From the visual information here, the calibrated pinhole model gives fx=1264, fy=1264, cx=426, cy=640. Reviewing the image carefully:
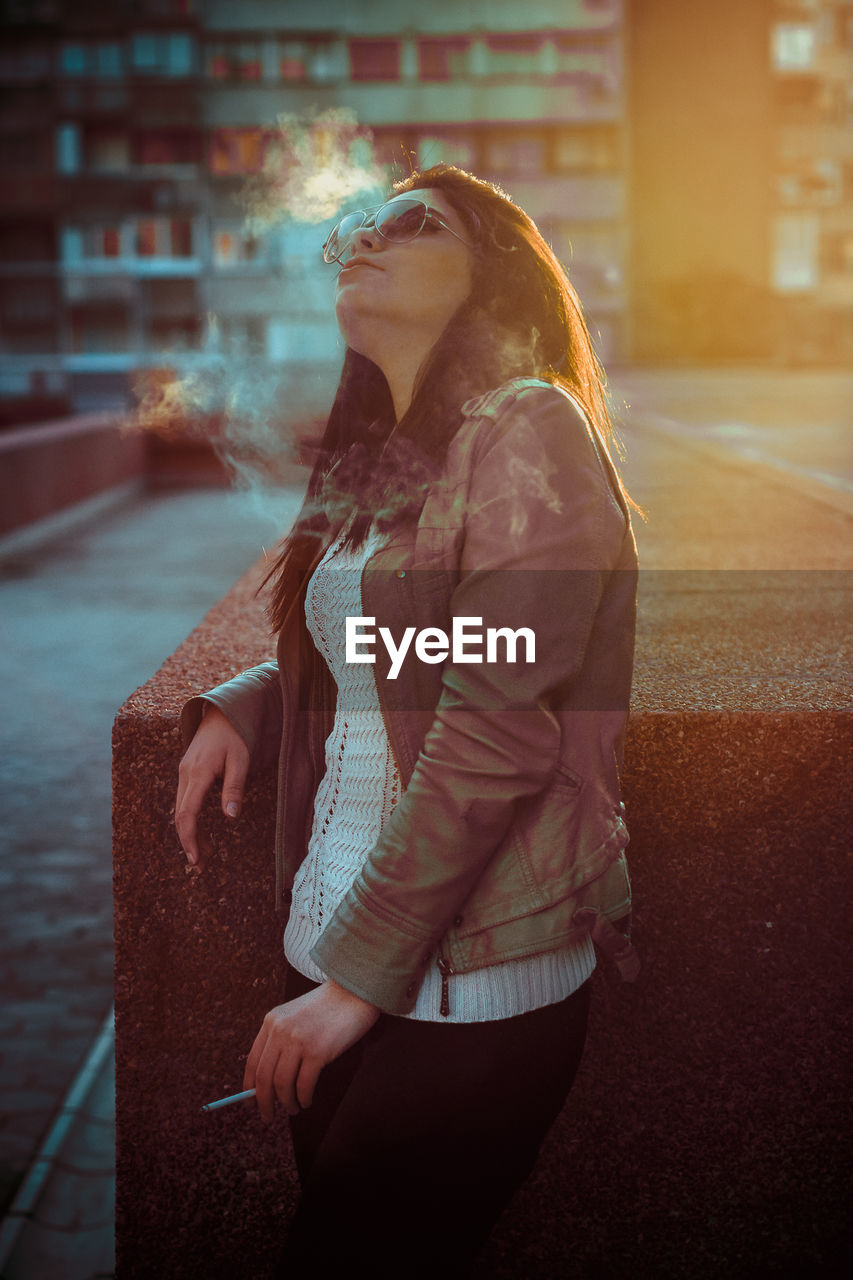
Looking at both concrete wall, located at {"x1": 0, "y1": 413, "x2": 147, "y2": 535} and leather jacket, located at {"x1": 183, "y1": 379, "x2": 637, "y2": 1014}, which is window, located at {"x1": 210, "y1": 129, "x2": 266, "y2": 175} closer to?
concrete wall, located at {"x1": 0, "y1": 413, "x2": 147, "y2": 535}

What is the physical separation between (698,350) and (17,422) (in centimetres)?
2977

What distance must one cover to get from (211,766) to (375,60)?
52.0m

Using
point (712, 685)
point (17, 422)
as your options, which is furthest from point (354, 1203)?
point (17, 422)

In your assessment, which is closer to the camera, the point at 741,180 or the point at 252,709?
the point at 252,709

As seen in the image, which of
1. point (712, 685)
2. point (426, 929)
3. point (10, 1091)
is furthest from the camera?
point (10, 1091)

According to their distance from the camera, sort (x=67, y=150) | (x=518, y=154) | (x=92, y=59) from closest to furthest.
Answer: (x=518, y=154) → (x=67, y=150) → (x=92, y=59)

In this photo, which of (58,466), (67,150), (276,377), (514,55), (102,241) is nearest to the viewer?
(276,377)

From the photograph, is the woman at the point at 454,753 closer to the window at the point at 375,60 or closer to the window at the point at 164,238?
the window at the point at 375,60

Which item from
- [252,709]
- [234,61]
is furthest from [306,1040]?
[234,61]

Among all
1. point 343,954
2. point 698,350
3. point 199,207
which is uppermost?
point 199,207

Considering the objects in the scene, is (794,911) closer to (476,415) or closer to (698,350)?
(476,415)

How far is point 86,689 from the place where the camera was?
8.28 metres

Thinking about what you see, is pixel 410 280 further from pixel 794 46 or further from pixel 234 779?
pixel 794 46

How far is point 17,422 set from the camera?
34219mm
